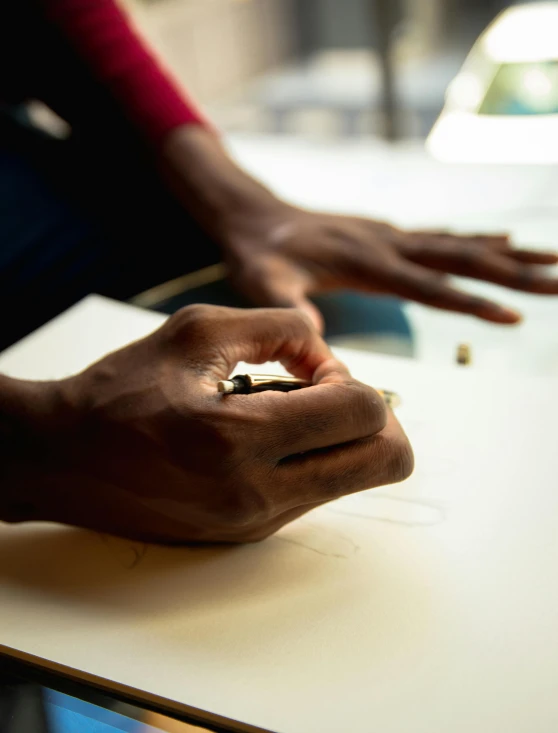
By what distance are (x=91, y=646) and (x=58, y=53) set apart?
2.15 ft

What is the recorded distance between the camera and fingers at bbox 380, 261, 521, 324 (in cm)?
61

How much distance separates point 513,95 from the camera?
0.84 meters

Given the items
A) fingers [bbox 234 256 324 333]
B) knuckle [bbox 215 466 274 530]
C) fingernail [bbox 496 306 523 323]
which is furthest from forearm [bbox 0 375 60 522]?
fingernail [bbox 496 306 523 323]

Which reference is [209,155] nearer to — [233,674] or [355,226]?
[355,226]

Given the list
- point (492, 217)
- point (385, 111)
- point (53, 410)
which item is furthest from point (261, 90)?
point (53, 410)

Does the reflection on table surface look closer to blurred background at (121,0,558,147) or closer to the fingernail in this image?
the fingernail

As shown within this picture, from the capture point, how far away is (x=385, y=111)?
158 centimetres

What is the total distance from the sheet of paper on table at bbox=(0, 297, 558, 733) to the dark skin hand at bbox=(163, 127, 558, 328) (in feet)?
0.68

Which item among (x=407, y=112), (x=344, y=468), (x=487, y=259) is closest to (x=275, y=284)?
(x=487, y=259)

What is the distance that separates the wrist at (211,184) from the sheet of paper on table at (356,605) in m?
0.34

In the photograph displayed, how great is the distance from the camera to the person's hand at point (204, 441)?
0.35 meters

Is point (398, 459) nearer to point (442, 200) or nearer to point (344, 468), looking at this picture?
point (344, 468)

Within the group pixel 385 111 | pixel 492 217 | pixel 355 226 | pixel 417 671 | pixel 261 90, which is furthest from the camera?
pixel 261 90

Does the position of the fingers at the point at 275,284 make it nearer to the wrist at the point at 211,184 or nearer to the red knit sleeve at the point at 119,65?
the wrist at the point at 211,184
